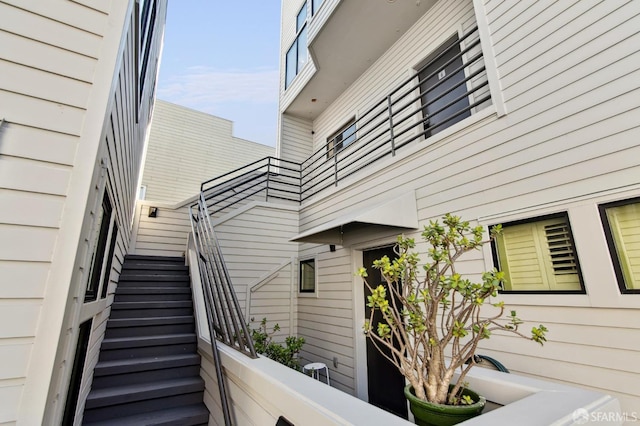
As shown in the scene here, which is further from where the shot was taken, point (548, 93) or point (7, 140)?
point (548, 93)

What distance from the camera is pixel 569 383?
213cm

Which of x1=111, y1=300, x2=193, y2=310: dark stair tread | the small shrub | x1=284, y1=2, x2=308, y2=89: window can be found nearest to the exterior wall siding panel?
x1=111, y1=300, x2=193, y2=310: dark stair tread

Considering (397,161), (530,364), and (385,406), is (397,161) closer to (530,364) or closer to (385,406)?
(530,364)

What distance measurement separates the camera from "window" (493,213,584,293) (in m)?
2.27

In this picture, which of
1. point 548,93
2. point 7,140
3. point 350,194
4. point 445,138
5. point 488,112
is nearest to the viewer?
point 7,140

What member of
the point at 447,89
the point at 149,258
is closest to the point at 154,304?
the point at 149,258

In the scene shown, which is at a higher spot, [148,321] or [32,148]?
[32,148]

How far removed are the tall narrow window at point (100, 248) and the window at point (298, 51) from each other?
615 cm

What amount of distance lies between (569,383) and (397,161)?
2.83 meters

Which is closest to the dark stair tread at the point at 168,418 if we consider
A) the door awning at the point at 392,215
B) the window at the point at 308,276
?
the door awning at the point at 392,215

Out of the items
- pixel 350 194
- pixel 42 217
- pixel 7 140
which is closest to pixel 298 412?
pixel 42 217

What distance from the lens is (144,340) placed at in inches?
123

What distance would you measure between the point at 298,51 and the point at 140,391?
7.96 m

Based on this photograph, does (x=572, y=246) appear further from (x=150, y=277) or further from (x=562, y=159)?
(x=150, y=277)
